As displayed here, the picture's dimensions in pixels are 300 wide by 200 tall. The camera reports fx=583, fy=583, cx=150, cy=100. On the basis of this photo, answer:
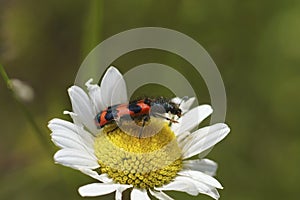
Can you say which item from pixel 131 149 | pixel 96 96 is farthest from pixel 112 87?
pixel 131 149

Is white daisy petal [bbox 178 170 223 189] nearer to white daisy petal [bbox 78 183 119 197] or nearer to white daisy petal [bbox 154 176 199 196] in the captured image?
white daisy petal [bbox 154 176 199 196]

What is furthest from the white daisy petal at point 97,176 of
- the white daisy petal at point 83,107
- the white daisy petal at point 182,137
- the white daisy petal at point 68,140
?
the white daisy petal at point 182,137

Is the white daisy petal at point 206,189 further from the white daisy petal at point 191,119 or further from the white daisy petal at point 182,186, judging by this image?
the white daisy petal at point 191,119

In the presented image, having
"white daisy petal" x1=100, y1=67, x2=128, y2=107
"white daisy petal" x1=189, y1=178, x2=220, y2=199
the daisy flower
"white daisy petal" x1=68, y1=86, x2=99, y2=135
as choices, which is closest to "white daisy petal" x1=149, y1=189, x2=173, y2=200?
the daisy flower

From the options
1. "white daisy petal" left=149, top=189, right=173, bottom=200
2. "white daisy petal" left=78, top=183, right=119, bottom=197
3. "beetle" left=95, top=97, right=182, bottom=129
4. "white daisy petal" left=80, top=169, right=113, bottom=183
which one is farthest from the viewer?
"beetle" left=95, top=97, right=182, bottom=129

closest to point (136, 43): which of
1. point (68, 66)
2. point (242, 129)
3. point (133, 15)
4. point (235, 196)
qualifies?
point (133, 15)
